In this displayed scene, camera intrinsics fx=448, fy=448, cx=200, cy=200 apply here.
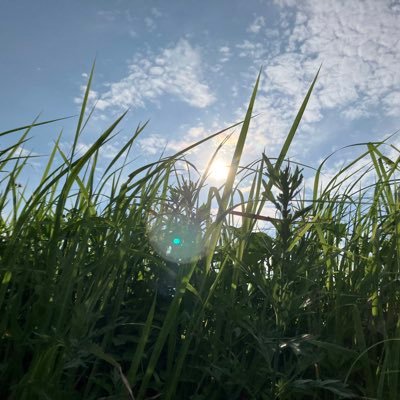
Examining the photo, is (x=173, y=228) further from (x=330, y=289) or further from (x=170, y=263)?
(x=330, y=289)

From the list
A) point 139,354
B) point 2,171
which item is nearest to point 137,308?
point 139,354

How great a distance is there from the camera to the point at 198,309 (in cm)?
155

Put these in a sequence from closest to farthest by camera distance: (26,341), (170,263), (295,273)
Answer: (295,273), (26,341), (170,263)

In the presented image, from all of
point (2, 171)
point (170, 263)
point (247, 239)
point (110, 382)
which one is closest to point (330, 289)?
point (247, 239)

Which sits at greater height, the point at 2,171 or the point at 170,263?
the point at 2,171

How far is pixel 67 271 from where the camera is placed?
5.17ft

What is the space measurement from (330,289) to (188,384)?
0.68 m

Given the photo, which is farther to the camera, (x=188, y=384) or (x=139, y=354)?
(x=188, y=384)

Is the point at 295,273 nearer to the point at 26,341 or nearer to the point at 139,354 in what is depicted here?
the point at 139,354

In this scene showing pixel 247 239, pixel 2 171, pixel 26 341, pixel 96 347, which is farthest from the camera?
pixel 2 171

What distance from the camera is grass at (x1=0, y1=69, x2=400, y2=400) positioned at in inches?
52.5

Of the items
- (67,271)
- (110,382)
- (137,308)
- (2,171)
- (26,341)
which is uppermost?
(2,171)

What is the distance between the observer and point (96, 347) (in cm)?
124

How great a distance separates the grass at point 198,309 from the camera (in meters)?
1.33
